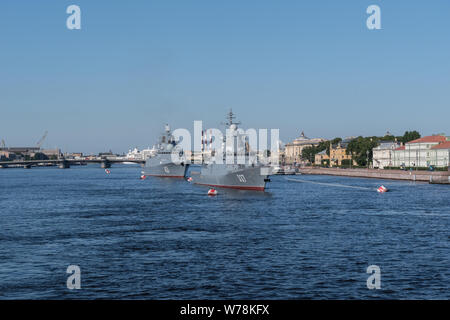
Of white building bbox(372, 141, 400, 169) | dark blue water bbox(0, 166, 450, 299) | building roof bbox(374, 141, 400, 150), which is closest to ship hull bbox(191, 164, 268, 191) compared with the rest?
dark blue water bbox(0, 166, 450, 299)

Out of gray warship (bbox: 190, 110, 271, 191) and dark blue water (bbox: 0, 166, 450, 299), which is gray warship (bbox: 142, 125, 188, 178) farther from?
dark blue water (bbox: 0, 166, 450, 299)

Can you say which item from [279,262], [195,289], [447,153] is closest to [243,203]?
[279,262]

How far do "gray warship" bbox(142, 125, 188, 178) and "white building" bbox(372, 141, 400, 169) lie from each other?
76033mm

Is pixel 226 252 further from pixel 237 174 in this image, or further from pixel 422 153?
pixel 422 153

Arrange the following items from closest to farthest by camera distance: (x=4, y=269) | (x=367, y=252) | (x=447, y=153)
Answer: (x=4, y=269)
(x=367, y=252)
(x=447, y=153)

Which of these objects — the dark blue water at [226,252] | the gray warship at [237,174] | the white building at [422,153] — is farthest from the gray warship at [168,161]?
the dark blue water at [226,252]

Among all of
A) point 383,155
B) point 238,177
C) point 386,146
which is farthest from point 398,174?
point 386,146

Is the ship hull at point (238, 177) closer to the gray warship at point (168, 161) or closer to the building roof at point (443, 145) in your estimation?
the gray warship at point (168, 161)

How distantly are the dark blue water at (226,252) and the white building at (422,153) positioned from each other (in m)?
99.5

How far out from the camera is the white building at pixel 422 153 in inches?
5876

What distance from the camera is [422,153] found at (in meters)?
157
